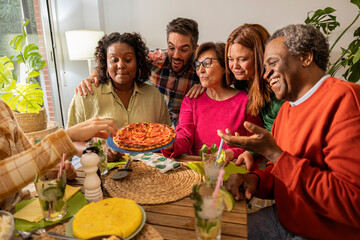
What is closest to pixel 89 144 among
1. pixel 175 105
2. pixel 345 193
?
pixel 345 193

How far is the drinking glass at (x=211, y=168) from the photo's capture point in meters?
1.21

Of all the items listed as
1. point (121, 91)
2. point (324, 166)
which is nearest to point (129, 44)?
point (121, 91)

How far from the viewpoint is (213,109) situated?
6.77 feet

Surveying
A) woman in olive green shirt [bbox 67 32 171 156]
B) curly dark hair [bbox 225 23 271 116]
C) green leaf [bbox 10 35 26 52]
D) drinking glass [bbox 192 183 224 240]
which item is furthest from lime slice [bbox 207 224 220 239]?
green leaf [bbox 10 35 26 52]

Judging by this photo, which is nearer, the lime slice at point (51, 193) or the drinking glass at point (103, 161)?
the lime slice at point (51, 193)

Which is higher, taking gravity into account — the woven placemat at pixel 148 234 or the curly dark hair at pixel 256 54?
the curly dark hair at pixel 256 54

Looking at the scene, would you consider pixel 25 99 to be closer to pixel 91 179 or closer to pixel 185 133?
pixel 185 133

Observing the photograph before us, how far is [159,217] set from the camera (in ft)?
3.40

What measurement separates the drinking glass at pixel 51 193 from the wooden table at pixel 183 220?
13.3 inches

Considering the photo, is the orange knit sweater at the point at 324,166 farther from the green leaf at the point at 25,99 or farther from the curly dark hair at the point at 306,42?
the green leaf at the point at 25,99

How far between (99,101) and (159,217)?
1420 mm

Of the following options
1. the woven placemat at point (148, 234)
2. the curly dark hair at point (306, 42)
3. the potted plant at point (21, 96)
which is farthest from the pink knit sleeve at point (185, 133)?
the potted plant at point (21, 96)

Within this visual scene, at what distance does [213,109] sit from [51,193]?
137 cm

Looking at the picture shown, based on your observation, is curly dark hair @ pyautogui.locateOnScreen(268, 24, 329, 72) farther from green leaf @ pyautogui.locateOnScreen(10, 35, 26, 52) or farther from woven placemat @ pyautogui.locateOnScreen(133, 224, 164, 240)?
green leaf @ pyautogui.locateOnScreen(10, 35, 26, 52)
